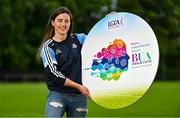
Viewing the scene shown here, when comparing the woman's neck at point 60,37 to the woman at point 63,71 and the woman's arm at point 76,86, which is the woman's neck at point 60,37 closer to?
the woman at point 63,71

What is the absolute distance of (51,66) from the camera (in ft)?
19.3

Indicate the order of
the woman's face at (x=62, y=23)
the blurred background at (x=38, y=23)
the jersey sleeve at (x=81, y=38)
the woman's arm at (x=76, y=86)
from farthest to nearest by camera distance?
the blurred background at (x=38, y=23) < the jersey sleeve at (x=81, y=38) < the woman's face at (x=62, y=23) < the woman's arm at (x=76, y=86)

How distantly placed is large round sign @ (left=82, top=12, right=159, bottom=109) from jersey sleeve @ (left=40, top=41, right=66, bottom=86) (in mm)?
420

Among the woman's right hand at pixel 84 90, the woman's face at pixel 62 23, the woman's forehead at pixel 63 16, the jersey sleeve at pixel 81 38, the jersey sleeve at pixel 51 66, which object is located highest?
the woman's forehead at pixel 63 16

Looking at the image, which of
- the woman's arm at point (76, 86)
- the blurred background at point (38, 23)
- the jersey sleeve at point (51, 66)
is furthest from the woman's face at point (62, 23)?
the blurred background at point (38, 23)

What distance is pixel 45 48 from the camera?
19.5 feet

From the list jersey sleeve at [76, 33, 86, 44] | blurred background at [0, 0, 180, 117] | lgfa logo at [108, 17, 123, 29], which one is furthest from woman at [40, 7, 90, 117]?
blurred background at [0, 0, 180, 117]

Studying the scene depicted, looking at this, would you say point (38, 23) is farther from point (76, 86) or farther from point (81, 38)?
point (76, 86)

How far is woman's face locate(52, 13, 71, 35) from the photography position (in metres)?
5.95

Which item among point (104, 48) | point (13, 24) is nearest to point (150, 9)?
point (13, 24)

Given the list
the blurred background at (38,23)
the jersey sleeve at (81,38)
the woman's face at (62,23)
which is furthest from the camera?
the blurred background at (38,23)

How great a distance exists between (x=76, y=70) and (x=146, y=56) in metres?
0.73

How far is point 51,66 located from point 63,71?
0.45 feet

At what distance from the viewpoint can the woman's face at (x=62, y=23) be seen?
234 inches
